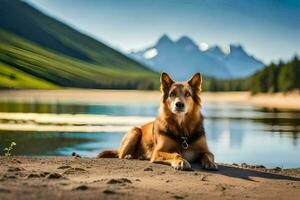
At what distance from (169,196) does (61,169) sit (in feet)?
14.4

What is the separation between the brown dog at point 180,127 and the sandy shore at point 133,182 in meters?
0.41

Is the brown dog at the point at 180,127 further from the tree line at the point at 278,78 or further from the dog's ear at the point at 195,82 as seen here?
the tree line at the point at 278,78

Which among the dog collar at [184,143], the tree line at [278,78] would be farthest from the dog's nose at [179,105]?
the tree line at [278,78]

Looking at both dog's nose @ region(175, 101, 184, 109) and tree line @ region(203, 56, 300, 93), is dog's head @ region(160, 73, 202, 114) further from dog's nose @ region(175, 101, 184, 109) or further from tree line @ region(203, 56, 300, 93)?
tree line @ region(203, 56, 300, 93)

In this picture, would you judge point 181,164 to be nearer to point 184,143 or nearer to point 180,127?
point 184,143

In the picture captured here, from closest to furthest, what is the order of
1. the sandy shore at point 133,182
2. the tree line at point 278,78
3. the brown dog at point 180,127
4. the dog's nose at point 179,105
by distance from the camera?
the sandy shore at point 133,182 → the dog's nose at point 179,105 → the brown dog at point 180,127 → the tree line at point 278,78

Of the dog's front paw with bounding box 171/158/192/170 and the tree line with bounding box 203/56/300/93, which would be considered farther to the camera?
the tree line with bounding box 203/56/300/93

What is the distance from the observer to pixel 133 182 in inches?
453

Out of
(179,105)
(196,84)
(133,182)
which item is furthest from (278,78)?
(133,182)

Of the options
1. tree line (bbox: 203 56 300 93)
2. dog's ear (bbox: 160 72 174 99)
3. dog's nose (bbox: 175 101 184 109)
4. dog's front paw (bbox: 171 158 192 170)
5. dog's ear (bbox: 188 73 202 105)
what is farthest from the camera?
tree line (bbox: 203 56 300 93)

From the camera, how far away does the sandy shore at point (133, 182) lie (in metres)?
9.67

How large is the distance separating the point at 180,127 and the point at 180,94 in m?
0.90

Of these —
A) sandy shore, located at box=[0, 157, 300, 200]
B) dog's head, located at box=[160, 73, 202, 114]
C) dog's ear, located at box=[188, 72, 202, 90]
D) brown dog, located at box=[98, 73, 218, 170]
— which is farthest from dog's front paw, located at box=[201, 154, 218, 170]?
dog's ear, located at box=[188, 72, 202, 90]

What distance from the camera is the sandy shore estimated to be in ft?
31.7
